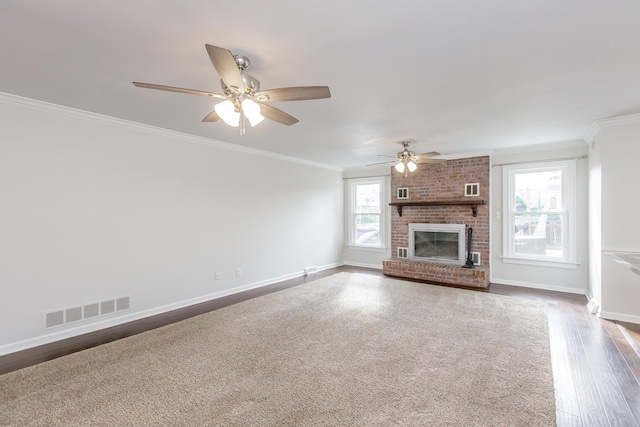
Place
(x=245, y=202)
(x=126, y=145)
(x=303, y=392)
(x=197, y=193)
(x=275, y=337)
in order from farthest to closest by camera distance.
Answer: (x=245, y=202), (x=197, y=193), (x=126, y=145), (x=275, y=337), (x=303, y=392)

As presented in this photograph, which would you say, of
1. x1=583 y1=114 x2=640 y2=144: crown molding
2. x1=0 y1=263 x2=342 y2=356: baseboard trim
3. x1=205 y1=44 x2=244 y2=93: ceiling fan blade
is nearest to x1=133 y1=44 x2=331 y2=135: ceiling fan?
x1=205 y1=44 x2=244 y2=93: ceiling fan blade

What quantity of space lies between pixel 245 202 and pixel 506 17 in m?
4.38

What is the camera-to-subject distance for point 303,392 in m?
2.29

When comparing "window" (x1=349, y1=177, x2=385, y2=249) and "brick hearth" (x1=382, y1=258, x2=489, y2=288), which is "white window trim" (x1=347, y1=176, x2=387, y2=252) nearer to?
"window" (x1=349, y1=177, x2=385, y2=249)

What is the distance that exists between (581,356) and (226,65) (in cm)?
397

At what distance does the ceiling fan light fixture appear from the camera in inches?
86.9

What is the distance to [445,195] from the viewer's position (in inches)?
244

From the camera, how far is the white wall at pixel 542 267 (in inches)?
193

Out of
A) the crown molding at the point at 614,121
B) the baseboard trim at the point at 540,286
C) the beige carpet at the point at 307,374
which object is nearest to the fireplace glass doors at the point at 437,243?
the baseboard trim at the point at 540,286

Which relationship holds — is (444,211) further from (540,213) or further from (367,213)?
(367,213)

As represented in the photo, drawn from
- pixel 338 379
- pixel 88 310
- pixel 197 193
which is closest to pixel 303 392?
pixel 338 379

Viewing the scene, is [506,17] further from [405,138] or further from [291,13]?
[405,138]

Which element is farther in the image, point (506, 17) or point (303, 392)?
point (303, 392)

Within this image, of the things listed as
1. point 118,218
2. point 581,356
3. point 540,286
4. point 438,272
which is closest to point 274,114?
point 118,218
